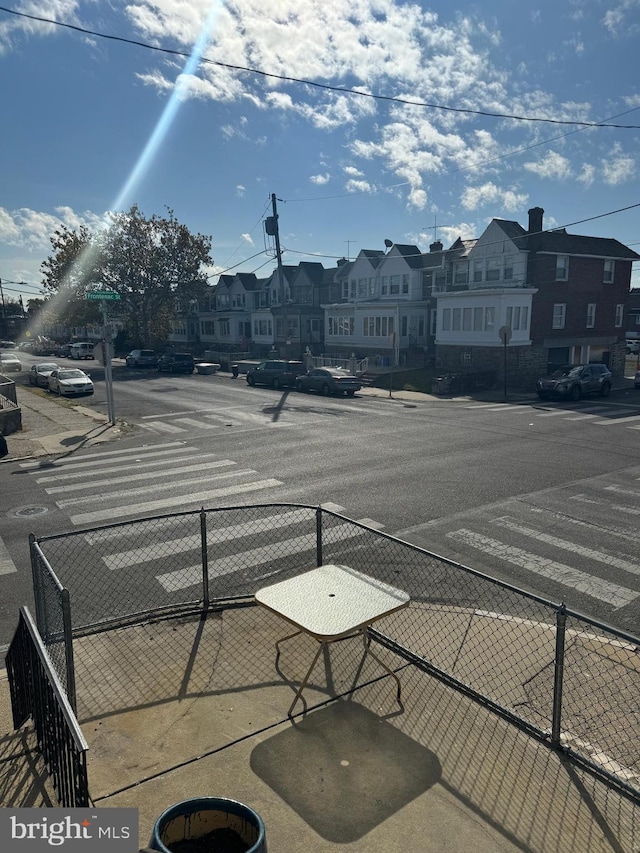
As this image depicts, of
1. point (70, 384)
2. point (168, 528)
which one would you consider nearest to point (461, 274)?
point (70, 384)

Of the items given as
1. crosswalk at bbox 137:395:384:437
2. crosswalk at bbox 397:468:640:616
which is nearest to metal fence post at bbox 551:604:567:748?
crosswalk at bbox 397:468:640:616

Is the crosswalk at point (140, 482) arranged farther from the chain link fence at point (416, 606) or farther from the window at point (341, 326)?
the window at point (341, 326)

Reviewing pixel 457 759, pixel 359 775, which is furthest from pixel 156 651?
pixel 457 759

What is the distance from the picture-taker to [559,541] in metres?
9.44

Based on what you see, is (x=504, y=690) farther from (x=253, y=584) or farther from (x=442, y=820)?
(x=253, y=584)

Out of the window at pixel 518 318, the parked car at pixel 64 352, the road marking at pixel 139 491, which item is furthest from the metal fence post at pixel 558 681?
the parked car at pixel 64 352

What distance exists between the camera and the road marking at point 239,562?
7.94 metres

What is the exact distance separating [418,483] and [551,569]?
4797 mm

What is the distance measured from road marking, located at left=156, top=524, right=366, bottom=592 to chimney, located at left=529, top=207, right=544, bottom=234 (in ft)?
118

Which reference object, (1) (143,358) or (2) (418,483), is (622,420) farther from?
(1) (143,358)

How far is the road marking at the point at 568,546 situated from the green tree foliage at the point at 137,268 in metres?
53.7

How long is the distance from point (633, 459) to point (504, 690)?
12058mm

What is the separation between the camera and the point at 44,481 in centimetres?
1359

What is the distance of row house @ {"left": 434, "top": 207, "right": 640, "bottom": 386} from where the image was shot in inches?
1422
